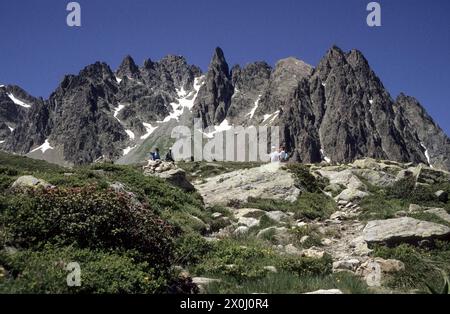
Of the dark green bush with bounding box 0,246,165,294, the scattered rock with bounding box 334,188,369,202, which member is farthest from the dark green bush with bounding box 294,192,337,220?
the dark green bush with bounding box 0,246,165,294

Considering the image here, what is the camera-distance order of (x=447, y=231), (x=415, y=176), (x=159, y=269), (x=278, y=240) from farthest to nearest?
(x=415, y=176), (x=278, y=240), (x=447, y=231), (x=159, y=269)

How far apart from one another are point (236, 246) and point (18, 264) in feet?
20.5

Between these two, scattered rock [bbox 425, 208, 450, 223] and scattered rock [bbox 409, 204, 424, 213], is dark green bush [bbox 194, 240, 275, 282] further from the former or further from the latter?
scattered rock [bbox 409, 204, 424, 213]

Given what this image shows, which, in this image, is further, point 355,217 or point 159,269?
point 355,217

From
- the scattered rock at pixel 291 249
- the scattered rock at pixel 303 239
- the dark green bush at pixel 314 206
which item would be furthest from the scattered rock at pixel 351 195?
the scattered rock at pixel 291 249

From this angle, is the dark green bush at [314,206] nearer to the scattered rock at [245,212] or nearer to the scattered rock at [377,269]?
the scattered rock at [245,212]

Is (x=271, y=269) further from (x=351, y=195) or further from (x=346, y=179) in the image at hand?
(x=346, y=179)

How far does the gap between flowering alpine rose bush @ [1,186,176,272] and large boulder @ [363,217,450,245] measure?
7.18 meters

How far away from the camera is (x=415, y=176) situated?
91.0 feet

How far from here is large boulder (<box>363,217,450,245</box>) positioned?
15.4 m

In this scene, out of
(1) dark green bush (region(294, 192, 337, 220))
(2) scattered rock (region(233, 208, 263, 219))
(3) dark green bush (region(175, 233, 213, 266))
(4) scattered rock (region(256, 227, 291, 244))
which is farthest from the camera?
(1) dark green bush (region(294, 192, 337, 220))

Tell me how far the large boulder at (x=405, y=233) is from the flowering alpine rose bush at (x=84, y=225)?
7176 millimetres

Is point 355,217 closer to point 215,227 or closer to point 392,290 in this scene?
point 215,227
